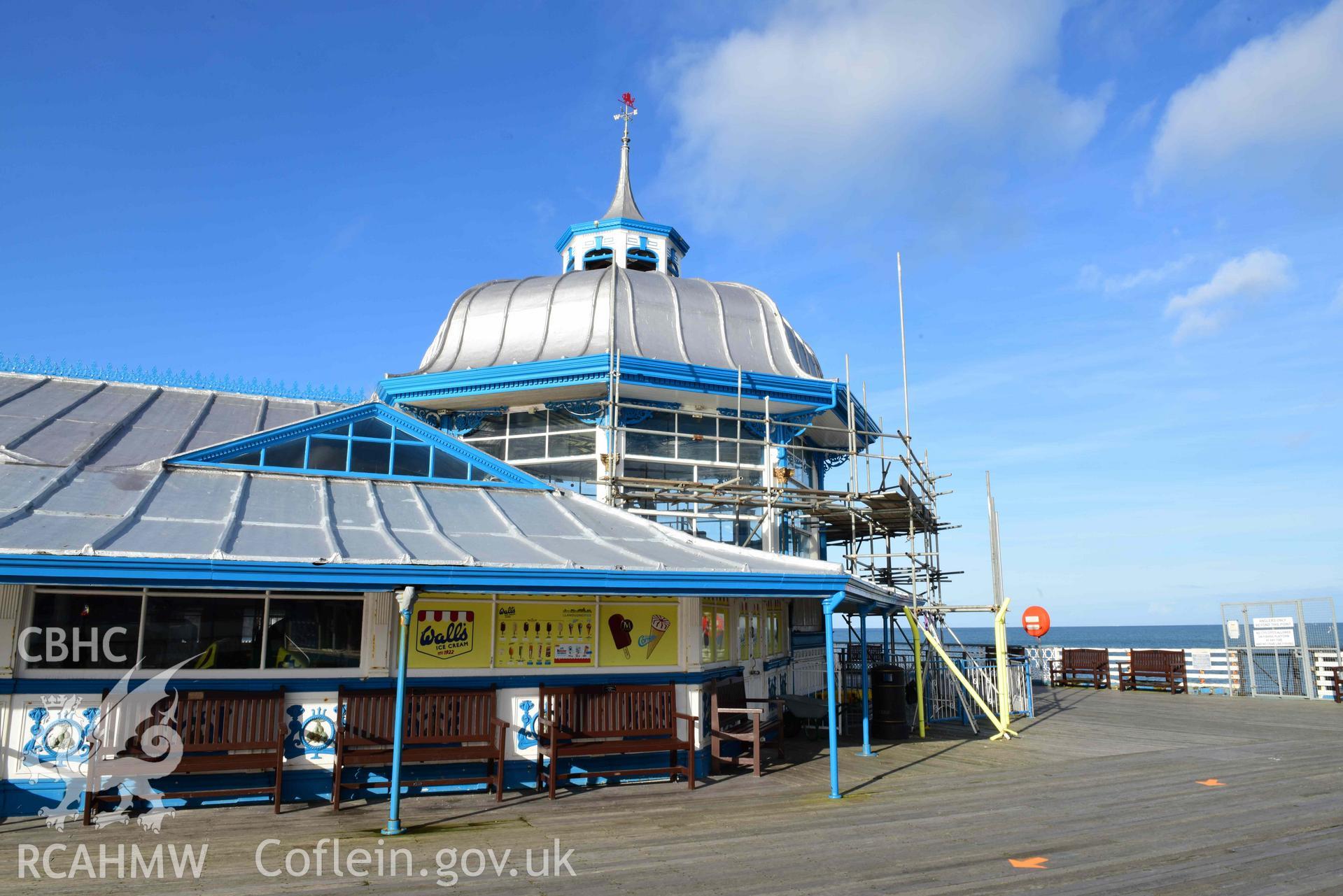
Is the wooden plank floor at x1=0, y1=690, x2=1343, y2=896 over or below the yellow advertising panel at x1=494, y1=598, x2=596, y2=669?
below

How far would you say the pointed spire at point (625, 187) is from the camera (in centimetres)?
2300

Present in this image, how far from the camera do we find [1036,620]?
711 inches

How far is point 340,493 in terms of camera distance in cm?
1089

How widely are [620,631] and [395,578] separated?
342cm

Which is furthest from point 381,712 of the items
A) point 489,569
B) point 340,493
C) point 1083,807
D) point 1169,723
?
point 1169,723

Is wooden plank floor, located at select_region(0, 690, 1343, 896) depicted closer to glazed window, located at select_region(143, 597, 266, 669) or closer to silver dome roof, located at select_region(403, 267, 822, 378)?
glazed window, located at select_region(143, 597, 266, 669)

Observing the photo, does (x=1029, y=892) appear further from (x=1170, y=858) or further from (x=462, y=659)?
(x=462, y=659)

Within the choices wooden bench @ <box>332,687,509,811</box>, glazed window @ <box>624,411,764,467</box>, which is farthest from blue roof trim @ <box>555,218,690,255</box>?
wooden bench @ <box>332,687,509,811</box>

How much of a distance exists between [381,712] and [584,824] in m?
2.52

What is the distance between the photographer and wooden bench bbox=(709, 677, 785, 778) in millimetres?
10750

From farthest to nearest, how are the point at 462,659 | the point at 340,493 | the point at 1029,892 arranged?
the point at 340,493 < the point at 462,659 < the point at 1029,892

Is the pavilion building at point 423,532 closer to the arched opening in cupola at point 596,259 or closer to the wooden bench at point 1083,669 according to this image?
the arched opening in cupola at point 596,259

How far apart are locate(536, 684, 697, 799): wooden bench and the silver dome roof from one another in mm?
7386

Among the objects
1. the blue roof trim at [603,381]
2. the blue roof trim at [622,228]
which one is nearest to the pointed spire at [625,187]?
the blue roof trim at [622,228]
